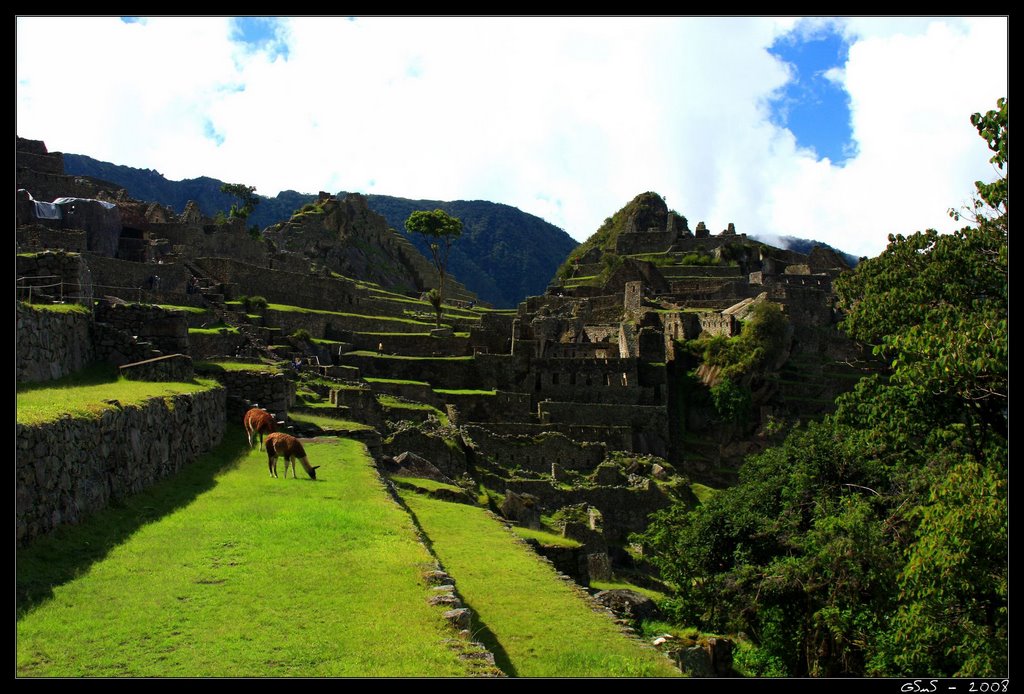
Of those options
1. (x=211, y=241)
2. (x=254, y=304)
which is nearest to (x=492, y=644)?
(x=254, y=304)

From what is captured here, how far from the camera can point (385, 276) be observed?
257 ft

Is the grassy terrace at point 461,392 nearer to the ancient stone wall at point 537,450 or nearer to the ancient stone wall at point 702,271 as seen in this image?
the ancient stone wall at point 537,450

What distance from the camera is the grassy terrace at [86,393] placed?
10.5 metres

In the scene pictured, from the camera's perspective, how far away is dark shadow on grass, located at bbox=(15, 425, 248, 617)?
8477mm

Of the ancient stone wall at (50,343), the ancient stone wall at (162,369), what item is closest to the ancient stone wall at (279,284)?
the ancient stone wall at (162,369)

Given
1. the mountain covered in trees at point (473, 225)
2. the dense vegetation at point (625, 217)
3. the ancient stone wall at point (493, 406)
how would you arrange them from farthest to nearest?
1. the mountain covered in trees at point (473, 225)
2. the dense vegetation at point (625, 217)
3. the ancient stone wall at point (493, 406)

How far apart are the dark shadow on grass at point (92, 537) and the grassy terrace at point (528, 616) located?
3801mm

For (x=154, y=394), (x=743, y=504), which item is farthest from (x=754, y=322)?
(x=154, y=394)

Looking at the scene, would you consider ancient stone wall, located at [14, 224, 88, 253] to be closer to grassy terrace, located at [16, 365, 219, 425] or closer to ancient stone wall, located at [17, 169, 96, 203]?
ancient stone wall, located at [17, 169, 96, 203]

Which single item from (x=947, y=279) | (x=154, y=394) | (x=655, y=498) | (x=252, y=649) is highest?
(x=947, y=279)

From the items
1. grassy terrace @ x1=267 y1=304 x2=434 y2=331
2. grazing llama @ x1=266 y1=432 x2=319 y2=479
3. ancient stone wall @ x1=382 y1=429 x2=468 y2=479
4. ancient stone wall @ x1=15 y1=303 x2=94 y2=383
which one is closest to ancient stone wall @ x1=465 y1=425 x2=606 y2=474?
ancient stone wall @ x1=382 y1=429 x2=468 y2=479

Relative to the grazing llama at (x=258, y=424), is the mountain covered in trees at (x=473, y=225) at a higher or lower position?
higher
